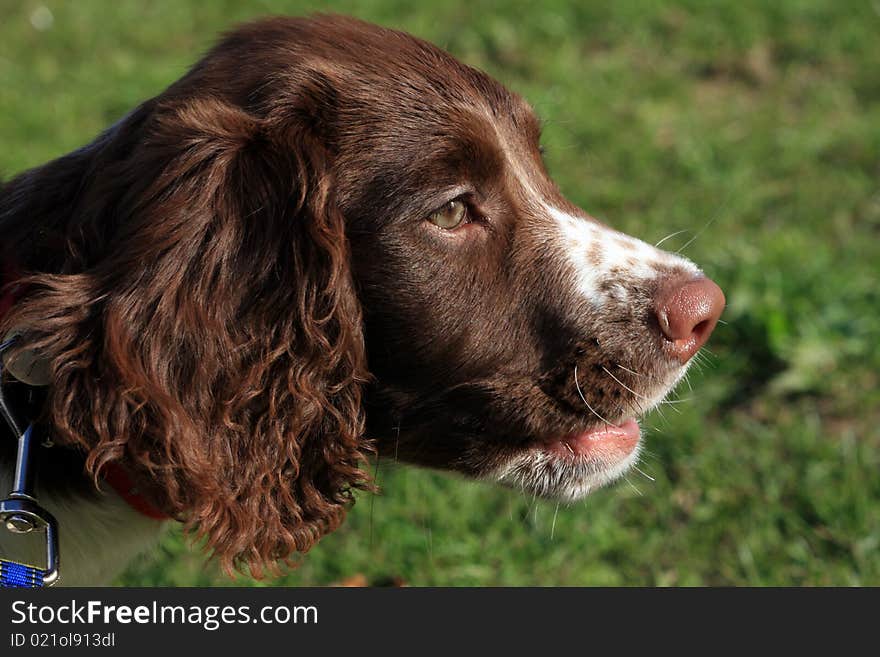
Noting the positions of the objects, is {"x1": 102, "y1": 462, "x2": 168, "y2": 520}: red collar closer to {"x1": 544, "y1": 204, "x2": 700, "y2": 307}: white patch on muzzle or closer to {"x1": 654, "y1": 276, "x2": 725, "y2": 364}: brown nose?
{"x1": 544, "y1": 204, "x2": 700, "y2": 307}: white patch on muzzle

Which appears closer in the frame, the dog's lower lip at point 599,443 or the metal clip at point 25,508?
the metal clip at point 25,508

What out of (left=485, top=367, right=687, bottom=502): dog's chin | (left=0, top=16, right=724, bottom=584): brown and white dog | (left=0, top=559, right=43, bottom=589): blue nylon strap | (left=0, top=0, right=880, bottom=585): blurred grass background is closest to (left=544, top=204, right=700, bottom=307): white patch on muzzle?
(left=0, top=16, right=724, bottom=584): brown and white dog

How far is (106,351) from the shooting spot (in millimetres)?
2357

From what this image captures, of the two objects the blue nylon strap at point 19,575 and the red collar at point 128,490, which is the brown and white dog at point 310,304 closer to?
the red collar at point 128,490

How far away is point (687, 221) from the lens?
17.9 feet

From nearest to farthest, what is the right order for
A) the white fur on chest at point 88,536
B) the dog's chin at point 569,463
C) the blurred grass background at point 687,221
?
the white fur on chest at point 88,536, the dog's chin at point 569,463, the blurred grass background at point 687,221

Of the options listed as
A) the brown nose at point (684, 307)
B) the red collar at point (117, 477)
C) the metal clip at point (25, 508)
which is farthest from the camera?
the brown nose at point (684, 307)

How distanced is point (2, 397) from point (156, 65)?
5.00m

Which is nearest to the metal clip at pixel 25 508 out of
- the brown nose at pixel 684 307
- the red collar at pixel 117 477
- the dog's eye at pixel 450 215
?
the red collar at pixel 117 477

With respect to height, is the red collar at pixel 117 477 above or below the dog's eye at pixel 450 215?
below

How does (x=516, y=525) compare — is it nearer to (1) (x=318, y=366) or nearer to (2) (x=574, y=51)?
(1) (x=318, y=366)

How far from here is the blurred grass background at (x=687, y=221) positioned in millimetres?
3879

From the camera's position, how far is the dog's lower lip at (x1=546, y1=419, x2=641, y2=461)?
2.88 m

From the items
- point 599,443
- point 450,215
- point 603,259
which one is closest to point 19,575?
point 450,215
